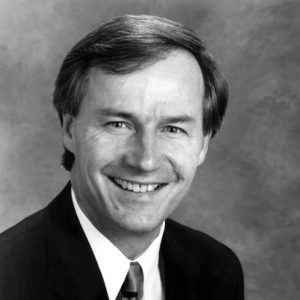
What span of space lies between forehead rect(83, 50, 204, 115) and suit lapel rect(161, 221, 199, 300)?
700mm

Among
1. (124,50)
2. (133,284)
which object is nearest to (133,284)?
(133,284)

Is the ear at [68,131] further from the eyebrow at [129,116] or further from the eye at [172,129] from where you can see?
the eye at [172,129]

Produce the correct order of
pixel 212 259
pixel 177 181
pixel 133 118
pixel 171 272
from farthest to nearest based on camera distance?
1. pixel 212 259
2. pixel 171 272
3. pixel 177 181
4. pixel 133 118

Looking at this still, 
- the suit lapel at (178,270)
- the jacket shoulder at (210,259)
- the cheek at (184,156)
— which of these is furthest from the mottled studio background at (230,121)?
the cheek at (184,156)

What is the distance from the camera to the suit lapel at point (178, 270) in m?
3.21

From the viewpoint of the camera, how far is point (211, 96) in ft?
10.5

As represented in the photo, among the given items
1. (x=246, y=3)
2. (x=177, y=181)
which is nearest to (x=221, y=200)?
(x=246, y=3)

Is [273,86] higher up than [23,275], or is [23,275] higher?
[273,86]

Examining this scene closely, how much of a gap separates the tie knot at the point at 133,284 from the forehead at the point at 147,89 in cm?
65

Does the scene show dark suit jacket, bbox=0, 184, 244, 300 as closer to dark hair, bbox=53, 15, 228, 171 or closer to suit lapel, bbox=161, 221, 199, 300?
suit lapel, bbox=161, 221, 199, 300

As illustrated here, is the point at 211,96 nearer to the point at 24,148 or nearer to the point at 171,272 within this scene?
the point at 171,272

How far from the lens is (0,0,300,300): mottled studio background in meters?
4.21

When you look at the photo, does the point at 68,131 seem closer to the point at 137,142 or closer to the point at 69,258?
the point at 137,142

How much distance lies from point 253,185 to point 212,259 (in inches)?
38.1
